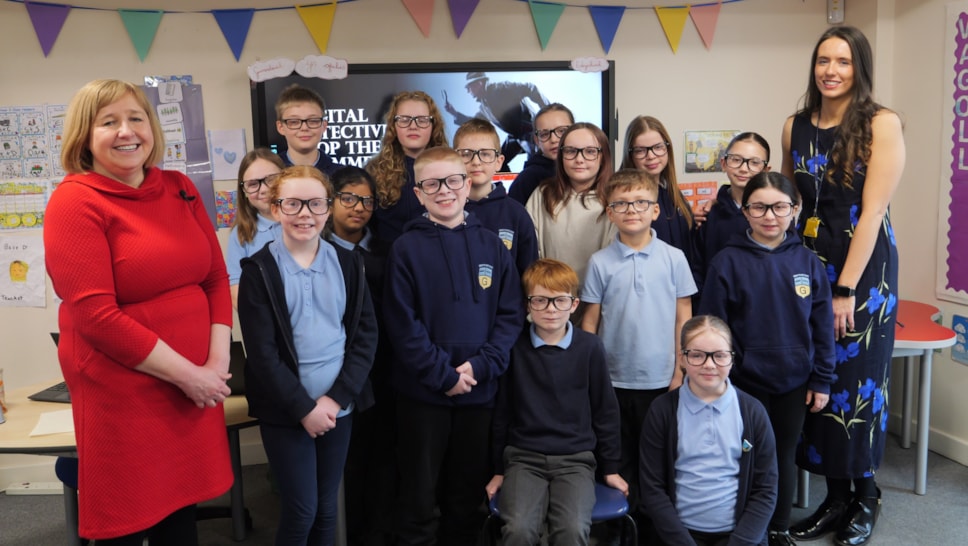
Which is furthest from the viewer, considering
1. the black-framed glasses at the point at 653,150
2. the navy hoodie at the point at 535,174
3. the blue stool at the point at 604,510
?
the navy hoodie at the point at 535,174

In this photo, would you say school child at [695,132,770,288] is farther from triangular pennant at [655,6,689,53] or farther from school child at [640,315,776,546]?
triangular pennant at [655,6,689,53]

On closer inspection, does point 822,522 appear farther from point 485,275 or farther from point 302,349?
point 302,349

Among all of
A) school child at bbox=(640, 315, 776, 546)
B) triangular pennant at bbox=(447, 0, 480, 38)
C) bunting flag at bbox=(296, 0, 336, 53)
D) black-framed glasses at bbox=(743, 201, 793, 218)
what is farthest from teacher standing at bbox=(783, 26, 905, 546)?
bunting flag at bbox=(296, 0, 336, 53)

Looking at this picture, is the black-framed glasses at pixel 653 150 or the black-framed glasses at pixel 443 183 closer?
the black-framed glasses at pixel 443 183

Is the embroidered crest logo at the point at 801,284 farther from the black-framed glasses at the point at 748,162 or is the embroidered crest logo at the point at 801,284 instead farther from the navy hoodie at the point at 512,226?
the navy hoodie at the point at 512,226

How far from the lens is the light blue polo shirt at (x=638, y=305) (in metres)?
2.35

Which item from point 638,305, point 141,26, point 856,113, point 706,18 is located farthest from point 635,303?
point 141,26

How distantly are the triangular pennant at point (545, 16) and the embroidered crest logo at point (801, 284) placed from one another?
1759 mm

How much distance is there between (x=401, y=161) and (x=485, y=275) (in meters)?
0.65

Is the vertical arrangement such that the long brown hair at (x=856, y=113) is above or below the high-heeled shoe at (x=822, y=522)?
above

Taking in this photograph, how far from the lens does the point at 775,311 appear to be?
7.63 ft

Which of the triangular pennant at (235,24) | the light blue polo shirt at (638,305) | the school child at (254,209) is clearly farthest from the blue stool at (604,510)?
the triangular pennant at (235,24)

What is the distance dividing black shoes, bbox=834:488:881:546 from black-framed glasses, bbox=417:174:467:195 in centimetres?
176

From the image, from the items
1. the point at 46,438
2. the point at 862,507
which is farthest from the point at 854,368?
the point at 46,438
